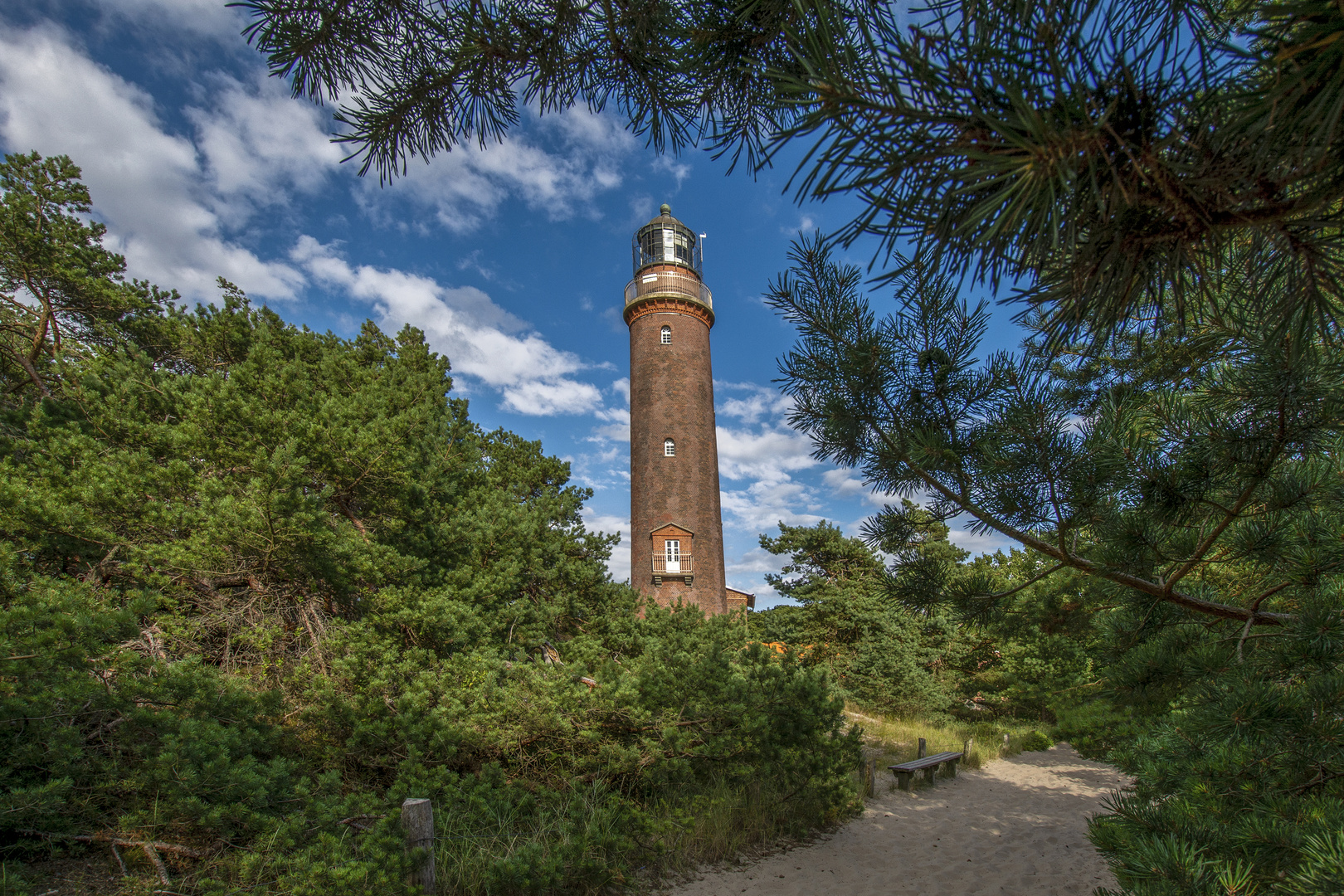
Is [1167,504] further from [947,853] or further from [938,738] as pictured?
[938,738]

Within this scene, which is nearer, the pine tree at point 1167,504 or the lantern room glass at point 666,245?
the pine tree at point 1167,504

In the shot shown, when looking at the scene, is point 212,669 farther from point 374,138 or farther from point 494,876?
point 374,138

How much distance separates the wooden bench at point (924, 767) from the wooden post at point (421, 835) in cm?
778

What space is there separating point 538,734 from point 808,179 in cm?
610

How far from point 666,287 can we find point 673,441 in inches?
218

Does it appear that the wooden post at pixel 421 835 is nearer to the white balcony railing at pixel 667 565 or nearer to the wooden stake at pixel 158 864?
the wooden stake at pixel 158 864

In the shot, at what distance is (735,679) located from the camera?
6.53 metres

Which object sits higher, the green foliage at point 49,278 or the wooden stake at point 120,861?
the green foliage at point 49,278

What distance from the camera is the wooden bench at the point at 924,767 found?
9586mm

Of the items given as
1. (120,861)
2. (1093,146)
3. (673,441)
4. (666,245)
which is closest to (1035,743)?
(673,441)

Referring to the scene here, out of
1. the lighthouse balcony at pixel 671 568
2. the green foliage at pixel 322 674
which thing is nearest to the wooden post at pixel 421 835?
the green foliage at pixel 322 674

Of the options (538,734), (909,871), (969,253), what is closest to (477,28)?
(969,253)

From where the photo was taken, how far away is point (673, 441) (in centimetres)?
1959

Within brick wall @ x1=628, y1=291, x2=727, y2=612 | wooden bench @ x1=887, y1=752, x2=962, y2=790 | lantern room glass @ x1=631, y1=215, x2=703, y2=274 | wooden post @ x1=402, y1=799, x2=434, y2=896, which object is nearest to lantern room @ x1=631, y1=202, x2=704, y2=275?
lantern room glass @ x1=631, y1=215, x2=703, y2=274
